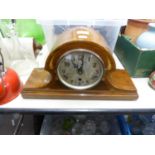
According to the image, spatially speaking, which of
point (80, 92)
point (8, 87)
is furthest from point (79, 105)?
point (8, 87)

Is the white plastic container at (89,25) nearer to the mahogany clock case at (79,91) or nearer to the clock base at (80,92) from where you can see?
the mahogany clock case at (79,91)

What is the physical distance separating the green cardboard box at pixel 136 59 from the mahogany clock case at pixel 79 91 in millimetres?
115

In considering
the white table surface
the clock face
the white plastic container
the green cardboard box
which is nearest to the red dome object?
the white table surface

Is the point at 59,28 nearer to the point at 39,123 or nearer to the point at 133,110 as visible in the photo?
the point at 133,110

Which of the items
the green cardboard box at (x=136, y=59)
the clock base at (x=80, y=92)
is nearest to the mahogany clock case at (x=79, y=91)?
the clock base at (x=80, y=92)

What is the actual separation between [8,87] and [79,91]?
290 millimetres

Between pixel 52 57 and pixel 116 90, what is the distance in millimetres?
304

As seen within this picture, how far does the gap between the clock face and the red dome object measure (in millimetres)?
191

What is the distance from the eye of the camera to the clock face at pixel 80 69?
72 cm

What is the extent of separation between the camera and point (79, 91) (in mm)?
779

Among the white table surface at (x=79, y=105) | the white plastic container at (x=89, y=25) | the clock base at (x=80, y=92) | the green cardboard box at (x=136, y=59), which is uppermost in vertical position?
the white plastic container at (x=89, y=25)

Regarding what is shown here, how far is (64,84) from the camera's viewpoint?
2.54ft

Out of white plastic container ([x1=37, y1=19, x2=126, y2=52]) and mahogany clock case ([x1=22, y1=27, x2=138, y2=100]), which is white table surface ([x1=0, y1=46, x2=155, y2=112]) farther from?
white plastic container ([x1=37, y1=19, x2=126, y2=52])

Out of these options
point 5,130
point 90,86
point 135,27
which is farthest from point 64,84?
point 5,130
